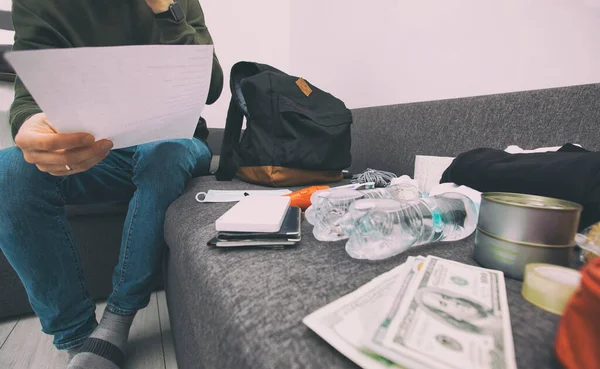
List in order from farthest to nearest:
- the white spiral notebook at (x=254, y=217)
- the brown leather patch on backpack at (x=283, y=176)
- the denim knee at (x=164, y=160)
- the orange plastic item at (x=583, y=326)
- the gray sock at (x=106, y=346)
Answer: the brown leather patch on backpack at (x=283, y=176) → the denim knee at (x=164, y=160) → the gray sock at (x=106, y=346) → the white spiral notebook at (x=254, y=217) → the orange plastic item at (x=583, y=326)

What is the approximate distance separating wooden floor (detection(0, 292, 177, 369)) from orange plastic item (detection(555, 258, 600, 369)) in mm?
799

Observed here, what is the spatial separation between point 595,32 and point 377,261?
0.76m

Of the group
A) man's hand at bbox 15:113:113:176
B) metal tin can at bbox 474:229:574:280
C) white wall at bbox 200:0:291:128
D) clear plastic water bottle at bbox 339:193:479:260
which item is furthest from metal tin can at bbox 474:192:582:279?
white wall at bbox 200:0:291:128

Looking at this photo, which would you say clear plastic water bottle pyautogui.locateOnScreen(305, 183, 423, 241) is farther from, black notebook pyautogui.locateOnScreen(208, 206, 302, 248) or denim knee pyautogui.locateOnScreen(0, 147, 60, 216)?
denim knee pyautogui.locateOnScreen(0, 147, 60, 216)

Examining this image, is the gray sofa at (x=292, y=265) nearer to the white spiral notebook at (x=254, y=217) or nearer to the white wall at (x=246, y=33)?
the white spiral notebook at (x=254, y=217)

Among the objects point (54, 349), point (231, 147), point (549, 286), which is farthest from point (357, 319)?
point (54, 349)

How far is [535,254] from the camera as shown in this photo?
32 centimetres

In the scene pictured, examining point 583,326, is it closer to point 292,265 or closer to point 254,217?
point 292,265

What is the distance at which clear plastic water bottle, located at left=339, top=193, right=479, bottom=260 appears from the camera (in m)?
0.41

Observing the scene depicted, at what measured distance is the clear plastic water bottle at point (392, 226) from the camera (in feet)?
1.34

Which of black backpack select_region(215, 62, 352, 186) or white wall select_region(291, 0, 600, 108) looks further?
black backpack select_region(215, 62, 352, 186)

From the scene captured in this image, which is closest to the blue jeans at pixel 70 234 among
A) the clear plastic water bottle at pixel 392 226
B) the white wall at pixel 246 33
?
the clear plastic water bottle at pixel 392 226

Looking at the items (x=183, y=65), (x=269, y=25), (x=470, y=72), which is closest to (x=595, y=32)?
(x=470, y=72)

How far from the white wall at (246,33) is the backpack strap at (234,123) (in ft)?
Result: 3.04
